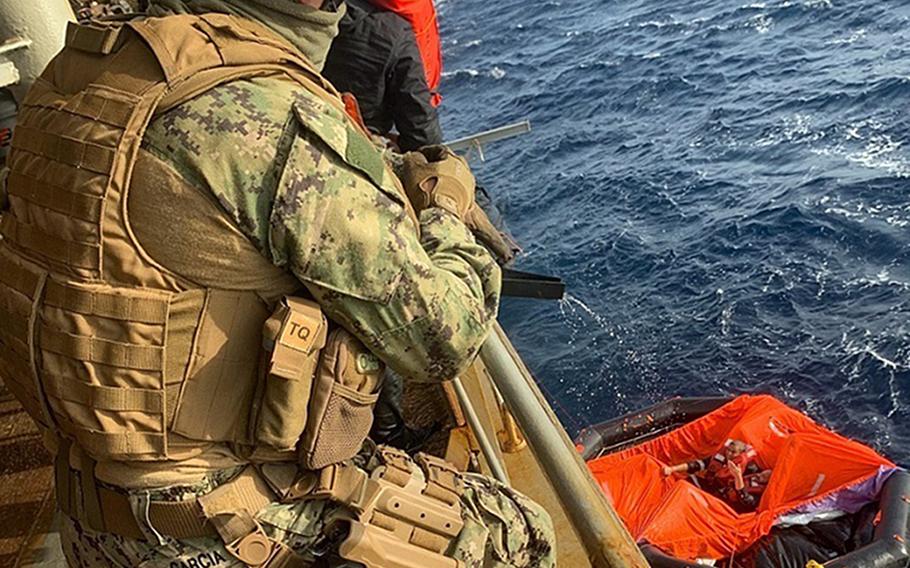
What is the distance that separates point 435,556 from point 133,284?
106cm

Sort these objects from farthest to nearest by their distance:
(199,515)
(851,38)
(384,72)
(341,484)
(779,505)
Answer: (851,38) → (779,505) → (384,72) → (341,484) → (199,515)

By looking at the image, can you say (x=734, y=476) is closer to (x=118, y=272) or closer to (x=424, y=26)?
(x=424, y=26)

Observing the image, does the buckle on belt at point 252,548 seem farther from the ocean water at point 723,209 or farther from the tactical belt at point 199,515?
the ocean water at point 723,209

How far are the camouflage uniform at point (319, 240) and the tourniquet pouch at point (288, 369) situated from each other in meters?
0.06

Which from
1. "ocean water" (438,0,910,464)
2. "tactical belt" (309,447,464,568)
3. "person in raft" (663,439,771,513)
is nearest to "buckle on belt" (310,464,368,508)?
"tactical belt" (309,447,464,568)

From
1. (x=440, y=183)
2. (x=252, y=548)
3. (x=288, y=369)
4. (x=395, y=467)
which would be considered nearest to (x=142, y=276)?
(x=288, y=369)

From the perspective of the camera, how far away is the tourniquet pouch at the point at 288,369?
201 centimetres

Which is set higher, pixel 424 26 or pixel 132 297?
pixel 132 297

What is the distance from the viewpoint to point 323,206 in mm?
1941

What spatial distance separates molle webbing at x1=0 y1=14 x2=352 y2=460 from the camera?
1.91m

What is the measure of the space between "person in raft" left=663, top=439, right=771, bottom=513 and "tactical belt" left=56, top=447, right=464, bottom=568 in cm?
917

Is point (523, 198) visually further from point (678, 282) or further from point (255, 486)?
point (255, 486)

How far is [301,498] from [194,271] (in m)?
0.69

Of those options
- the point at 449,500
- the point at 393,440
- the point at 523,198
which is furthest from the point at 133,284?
the point at 523,198
